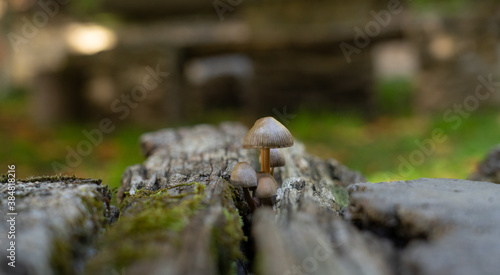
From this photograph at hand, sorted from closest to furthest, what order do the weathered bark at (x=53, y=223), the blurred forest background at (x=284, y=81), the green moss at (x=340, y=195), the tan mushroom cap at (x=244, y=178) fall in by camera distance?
1. the weathered bark at (x=53, y=223)
2. the tan mushroom cap at (x=244, y=178)
3. the green moss at (x=340, y=195)
4. the blurred forest background at (x=284, y=81)

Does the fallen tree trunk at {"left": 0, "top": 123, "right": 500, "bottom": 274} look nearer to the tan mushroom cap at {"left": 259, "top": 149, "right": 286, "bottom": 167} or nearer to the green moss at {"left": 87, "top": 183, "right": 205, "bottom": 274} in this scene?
the green moss at {"left": 87, "top": 183, "right": 205, "bottom": 274}

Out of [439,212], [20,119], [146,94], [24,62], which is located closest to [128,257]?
[439,212]

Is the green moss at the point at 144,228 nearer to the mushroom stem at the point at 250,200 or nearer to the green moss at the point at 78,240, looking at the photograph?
the green moss at the point at 78,240

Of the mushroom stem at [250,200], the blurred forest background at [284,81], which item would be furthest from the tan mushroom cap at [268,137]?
the blurred forest background at [284,81]

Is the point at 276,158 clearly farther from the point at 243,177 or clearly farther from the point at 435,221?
the point at 435,221

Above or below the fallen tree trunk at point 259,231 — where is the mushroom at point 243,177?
above

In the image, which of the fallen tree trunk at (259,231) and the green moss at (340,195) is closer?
the fallen tree trunk at (259,231)

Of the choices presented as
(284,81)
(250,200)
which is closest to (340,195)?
(250,200)
